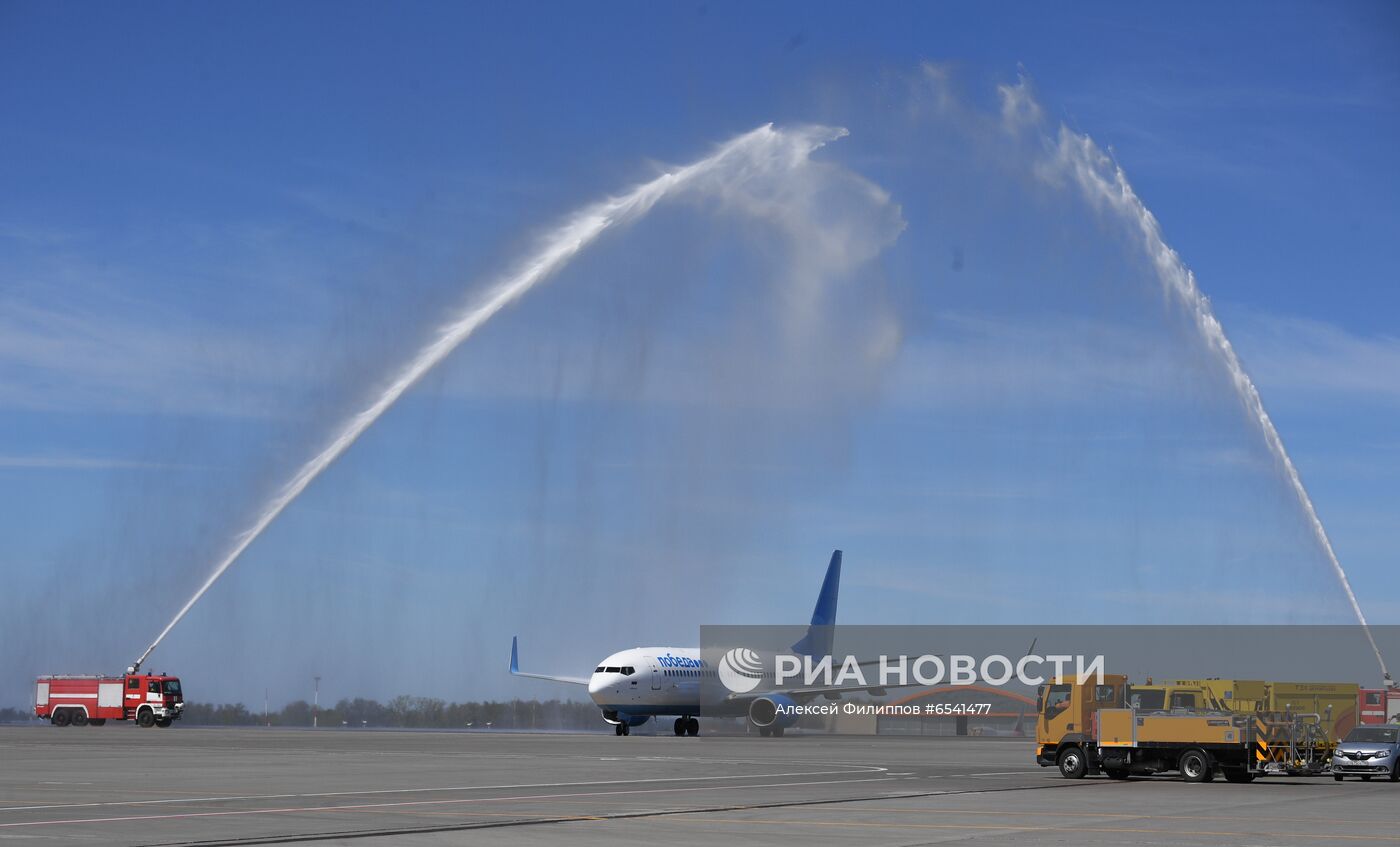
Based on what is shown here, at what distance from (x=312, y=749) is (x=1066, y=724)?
1074 inches

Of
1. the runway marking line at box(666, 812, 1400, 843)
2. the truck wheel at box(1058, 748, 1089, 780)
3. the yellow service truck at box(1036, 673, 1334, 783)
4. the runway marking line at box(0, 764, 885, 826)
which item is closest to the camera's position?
the runway marking line at box(666, 812, 1400, 843)

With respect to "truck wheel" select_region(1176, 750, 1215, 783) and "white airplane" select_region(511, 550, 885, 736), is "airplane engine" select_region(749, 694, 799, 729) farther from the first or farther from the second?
"truck wheel" select_region(1176, 750, 1215, 783)

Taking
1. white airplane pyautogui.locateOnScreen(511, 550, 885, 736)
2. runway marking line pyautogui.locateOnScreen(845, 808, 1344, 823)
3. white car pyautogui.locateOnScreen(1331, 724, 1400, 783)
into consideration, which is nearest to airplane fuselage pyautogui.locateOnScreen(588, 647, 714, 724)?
white airplane pyautogui.locateOnScreen(511, 550, 885, 736)

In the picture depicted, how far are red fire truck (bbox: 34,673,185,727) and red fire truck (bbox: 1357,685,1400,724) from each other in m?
63.3

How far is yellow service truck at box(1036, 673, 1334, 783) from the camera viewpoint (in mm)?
34312

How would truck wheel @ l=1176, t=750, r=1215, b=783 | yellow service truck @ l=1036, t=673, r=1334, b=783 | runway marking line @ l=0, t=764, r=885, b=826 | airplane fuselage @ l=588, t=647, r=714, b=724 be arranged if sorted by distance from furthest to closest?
airplane fuselage @ l=588, t=647, r=714, b=724 → truck wheel @ l=1176, t=750, r=1215, b=783 → yellow service truck @ l=1036, t=673, r=1334, b=783 → runway marking line @ l=0, t=764, r=885, b=826

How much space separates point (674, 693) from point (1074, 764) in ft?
141

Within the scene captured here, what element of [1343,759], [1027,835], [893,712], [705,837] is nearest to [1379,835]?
[1027,835]

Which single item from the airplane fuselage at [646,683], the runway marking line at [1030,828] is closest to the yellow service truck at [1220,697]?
the runway marking line at [1030,828]

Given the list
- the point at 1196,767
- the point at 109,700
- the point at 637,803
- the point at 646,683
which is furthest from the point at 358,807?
the point at 109,700

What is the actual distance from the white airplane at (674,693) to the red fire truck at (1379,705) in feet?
118

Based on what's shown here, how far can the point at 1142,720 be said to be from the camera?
35.4m

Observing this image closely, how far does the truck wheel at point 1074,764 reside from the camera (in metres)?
36.3

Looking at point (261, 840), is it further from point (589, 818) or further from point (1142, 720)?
point (1142, 720)
